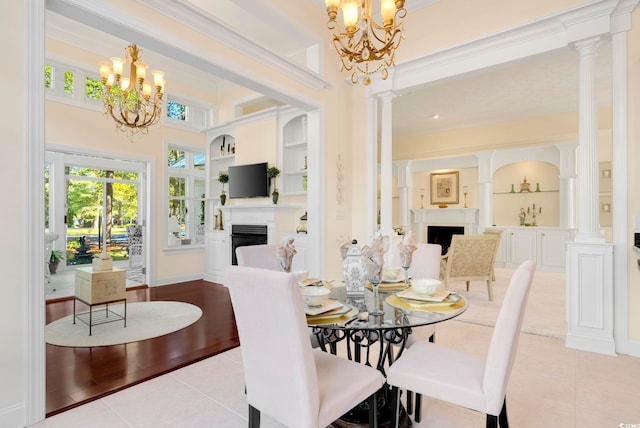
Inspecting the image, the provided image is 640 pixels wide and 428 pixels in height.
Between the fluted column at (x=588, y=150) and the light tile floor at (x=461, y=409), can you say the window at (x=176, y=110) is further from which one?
the fluted column at (x=588, y=150)

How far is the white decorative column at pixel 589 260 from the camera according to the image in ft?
9.84

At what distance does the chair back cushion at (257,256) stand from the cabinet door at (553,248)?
21.6 feet

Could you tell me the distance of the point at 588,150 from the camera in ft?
10.2

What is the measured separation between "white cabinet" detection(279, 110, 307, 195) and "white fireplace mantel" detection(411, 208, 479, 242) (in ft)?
14.2

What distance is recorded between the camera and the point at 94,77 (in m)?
5.26

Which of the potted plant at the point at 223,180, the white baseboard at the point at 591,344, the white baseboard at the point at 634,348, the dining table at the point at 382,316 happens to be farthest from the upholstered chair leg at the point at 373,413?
the potted plant at the point at 223,180

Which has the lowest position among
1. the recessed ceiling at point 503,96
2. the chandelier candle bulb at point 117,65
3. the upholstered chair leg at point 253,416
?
the upholstered chair leg at point 253,416

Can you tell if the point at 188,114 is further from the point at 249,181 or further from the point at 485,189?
the point at 485,189

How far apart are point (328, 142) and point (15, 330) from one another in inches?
136

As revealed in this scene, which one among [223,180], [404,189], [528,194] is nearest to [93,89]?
[223,180]

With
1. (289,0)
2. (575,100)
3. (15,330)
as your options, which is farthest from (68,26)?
(575,100)

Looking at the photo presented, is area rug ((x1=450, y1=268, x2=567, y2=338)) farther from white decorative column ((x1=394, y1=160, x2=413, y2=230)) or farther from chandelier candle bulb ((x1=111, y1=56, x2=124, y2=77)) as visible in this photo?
chandelier candle bulb ((x1=111, y1=56, x2=124, y2=77))

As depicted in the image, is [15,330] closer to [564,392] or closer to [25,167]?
[25,167]

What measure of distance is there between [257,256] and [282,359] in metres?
1.42
